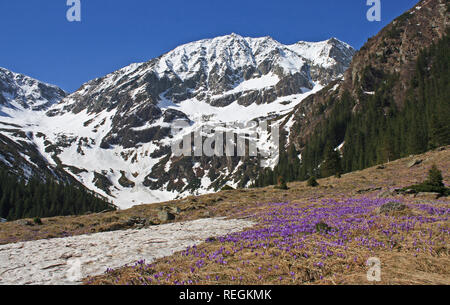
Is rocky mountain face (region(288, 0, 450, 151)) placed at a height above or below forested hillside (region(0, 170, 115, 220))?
above

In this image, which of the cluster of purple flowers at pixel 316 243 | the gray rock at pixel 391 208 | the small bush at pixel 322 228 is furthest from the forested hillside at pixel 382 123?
the small bush at pixel 322 228

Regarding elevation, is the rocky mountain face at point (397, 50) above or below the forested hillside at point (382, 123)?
above

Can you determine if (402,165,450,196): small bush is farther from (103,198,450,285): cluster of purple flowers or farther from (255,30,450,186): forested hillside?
(255,30,450,186): forested hillside

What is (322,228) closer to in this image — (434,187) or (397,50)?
(434,187)

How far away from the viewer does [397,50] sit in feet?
493

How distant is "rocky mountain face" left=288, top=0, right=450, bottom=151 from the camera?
141m

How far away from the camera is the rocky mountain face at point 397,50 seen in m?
141

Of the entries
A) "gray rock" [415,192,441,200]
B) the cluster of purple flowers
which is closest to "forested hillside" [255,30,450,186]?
"gray rock" [415,192,441,200]

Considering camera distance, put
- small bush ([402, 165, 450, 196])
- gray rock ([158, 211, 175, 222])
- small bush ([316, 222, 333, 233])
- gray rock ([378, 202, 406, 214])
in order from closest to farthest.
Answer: small bush ([316, 222, 333, 233]) < gray rock ([378, 202, 406, 214]) < small bush ([402, 165, 450, 196]) < gray rock ([158, 211, 175, 222])

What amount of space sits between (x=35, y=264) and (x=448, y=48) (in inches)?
6551

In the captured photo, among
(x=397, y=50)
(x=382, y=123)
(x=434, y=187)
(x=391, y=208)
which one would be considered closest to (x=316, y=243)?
(x=391, y=208)

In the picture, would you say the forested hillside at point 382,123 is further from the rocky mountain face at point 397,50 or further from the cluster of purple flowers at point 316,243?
the cluster of purple flowers at point 316,243
